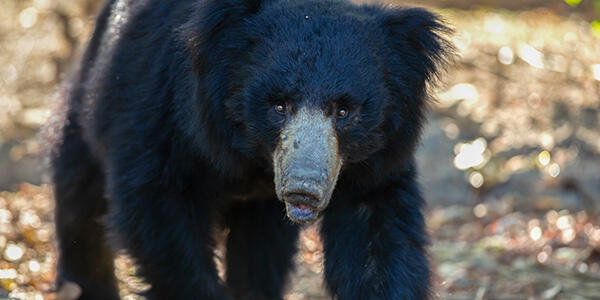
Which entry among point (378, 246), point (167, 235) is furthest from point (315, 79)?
point (167, 235)

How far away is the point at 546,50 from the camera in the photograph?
9609 mm

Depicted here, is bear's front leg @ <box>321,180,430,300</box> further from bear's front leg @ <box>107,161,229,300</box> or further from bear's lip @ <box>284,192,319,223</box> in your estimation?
bear's lip @ <box>284,192,319,223</box>

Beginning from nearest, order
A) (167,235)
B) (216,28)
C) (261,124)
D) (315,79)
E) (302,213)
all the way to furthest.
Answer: (302,213) < (315,79) < (261,124) < (216,28) < (167,235)

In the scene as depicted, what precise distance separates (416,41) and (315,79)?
63 cm

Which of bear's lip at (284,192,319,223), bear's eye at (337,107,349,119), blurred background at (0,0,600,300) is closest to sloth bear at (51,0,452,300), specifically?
bear's eye at (337,107,349,119)

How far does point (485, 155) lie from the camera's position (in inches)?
305

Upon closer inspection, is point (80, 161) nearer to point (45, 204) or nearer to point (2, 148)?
point (45, 204)

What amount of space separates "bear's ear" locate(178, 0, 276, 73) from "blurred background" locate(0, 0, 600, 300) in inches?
39.9

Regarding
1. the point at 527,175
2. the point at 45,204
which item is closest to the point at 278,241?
the point at 45,204

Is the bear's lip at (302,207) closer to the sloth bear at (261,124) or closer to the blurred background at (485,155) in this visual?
the sloth bear at (261,124)

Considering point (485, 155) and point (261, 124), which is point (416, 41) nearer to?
point (261, 124)

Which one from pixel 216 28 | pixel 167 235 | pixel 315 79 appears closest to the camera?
pixel 315 79

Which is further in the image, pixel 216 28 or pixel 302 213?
pixel 216 28

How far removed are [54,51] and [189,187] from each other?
6.01 metres
